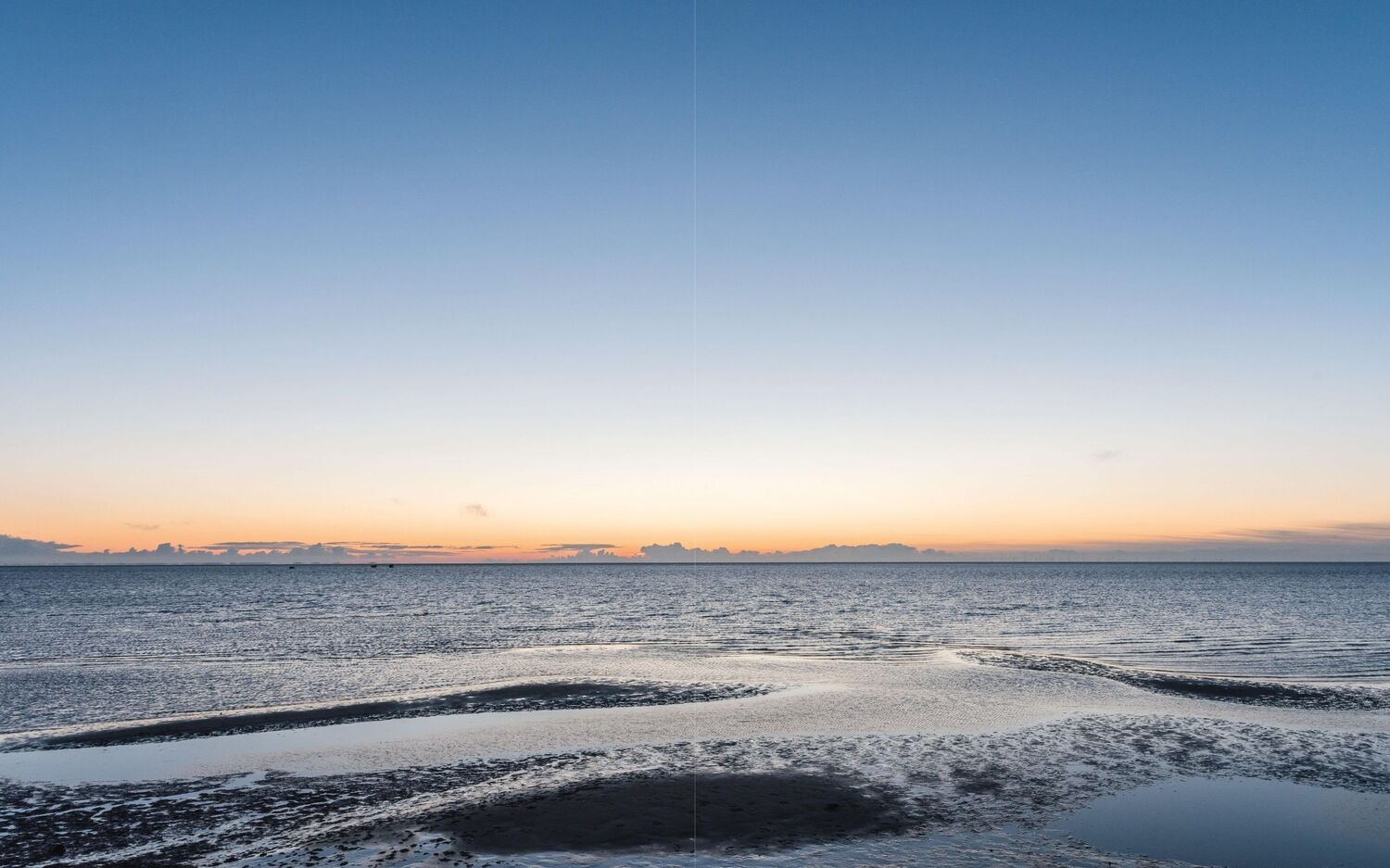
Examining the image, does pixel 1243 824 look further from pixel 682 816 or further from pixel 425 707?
pixel 425 707

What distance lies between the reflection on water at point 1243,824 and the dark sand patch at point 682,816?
409 centimetres

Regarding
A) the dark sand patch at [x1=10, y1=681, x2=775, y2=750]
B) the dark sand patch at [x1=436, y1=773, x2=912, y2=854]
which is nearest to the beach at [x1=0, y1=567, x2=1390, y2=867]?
the dark sand patch at [x1=436, y1=773, x2=912, y2=854]

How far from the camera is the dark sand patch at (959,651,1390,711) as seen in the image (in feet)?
97.5

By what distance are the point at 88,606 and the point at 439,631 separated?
182ft

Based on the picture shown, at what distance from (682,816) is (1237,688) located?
2689 cm

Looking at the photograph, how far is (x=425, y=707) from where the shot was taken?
96.9ft

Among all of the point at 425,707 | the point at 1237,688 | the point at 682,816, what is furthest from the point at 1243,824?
the point at 425,707

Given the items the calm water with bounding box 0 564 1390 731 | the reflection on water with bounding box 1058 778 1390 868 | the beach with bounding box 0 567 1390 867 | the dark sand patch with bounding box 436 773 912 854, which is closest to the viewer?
the reflection on water with bounding box 1058 778 1390 868

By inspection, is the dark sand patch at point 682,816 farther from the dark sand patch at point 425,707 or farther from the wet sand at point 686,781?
the dark sand patch at point 425,707

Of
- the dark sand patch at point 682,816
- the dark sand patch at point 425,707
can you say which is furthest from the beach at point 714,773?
the dark sand patch at point 425,707

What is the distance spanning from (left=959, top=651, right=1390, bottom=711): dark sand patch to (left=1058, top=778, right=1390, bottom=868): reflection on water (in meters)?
13.4

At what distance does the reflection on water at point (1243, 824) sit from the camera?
569 inches

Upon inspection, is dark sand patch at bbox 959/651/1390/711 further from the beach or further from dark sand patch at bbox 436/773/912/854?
dark sand patch at bbox 436/773/912/854

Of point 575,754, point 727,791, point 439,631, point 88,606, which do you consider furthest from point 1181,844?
point 88,606
